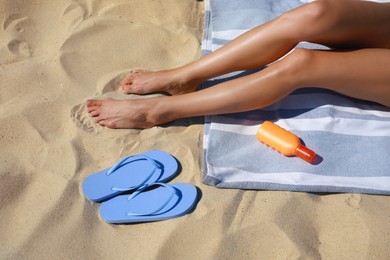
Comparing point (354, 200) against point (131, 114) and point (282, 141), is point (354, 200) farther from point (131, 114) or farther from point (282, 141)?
point (131, 114)

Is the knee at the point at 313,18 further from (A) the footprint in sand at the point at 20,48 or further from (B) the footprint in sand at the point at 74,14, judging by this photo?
(A) the footprint in sand at the point at 20,48

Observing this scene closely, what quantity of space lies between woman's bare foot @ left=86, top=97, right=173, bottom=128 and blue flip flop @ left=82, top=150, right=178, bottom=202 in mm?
146

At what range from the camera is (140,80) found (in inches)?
71.7

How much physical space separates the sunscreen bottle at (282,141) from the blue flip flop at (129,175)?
352 millimetres

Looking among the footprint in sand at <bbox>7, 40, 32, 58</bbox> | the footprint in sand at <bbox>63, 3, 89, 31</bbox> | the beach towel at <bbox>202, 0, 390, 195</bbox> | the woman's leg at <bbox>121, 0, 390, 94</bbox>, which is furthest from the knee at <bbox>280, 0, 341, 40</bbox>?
the footprint in sand at <bbox>7, 40, 32, 58</bbox>

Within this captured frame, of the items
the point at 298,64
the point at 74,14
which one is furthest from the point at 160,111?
the point at 74,14

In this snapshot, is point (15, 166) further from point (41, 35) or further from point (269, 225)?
point (269, 225)

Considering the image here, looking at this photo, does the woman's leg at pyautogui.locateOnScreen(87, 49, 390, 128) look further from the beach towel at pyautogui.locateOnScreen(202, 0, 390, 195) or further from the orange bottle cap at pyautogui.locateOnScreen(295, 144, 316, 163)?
the orange bottle cap at pyautogui.locateOnScreen(295, 144, 316, 163)

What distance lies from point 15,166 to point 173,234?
61 cm

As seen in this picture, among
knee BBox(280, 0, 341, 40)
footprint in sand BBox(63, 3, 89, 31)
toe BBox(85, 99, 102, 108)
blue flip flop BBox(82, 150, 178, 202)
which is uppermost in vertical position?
knee BBox(280, 0, 341, 40)

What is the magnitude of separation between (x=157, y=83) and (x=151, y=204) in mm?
537

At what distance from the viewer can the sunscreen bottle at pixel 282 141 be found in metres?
1.59

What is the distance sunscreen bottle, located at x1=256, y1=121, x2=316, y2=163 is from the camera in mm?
1586

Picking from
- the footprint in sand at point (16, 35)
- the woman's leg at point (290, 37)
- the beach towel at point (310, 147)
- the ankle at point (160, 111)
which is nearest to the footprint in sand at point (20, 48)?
the footprint in sand at point (16, 35)
